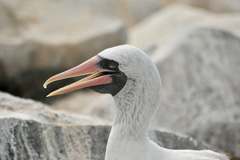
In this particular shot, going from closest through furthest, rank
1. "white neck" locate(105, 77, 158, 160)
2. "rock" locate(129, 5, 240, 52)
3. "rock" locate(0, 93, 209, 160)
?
"white neck" locate(105, 77, 158, 160), "rock" locate(0, 93, 209, 160), "rock" locate(129, 5, 240, 52)

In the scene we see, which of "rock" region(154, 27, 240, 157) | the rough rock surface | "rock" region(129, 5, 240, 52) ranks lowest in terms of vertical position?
"rock" region(129, 5, 240, 52)

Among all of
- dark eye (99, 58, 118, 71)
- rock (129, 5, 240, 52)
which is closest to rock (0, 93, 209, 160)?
dark eye (99, 58, 118, 71)

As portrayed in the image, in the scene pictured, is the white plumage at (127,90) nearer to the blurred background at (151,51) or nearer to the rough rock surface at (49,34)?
Result: the blurred background at (151,51)

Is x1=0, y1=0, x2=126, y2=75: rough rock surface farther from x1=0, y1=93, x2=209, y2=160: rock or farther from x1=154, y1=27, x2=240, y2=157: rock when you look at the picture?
x1=0, y1=93, x2=209, y2=160: rock

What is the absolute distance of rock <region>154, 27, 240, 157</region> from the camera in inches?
326

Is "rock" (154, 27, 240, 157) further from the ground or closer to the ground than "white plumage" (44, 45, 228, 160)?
closer to the ground

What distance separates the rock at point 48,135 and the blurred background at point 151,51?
2.17m

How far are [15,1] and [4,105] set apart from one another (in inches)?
256

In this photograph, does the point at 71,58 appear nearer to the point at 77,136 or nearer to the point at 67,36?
the point at 67,36

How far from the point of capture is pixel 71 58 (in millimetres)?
11234

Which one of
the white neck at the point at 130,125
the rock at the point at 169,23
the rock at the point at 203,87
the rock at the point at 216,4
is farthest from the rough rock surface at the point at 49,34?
the white neck at the point at 130,125

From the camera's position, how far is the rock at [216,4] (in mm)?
15636

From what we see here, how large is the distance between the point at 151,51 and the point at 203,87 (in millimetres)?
1983

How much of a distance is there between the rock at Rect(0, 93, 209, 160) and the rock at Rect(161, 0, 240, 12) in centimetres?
1001
